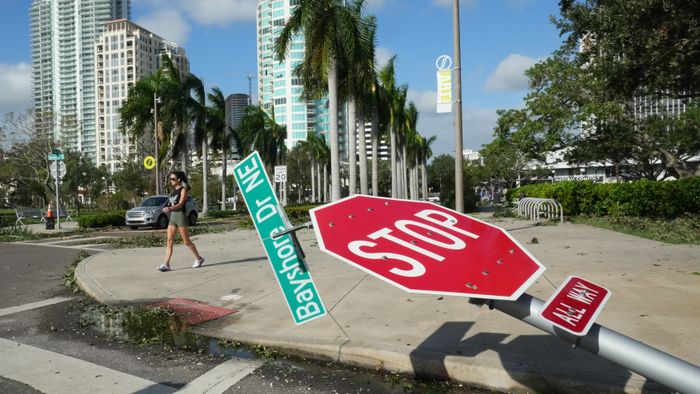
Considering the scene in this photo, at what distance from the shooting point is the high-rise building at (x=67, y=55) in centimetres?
12462

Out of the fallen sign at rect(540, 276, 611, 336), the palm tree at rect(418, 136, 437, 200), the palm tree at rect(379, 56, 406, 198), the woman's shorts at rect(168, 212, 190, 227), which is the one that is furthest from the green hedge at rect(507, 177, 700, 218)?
the palm tree at rect(418, 136, 437, 200)

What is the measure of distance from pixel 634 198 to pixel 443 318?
1674cm

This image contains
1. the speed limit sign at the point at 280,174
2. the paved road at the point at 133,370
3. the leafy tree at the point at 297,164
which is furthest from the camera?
the leafy tree at the point at 297,164

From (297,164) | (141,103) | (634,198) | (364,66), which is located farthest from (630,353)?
(297,164)

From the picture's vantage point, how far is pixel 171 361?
4.68 metres

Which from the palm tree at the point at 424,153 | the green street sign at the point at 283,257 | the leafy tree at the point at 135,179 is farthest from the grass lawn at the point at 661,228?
the leafy tree at the point at 135,179

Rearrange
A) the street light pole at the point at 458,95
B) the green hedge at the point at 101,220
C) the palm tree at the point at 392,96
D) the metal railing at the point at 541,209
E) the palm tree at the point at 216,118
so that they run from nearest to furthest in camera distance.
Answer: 1. the street light pole at the point at 458,95
2. the metal railing at the point at 541,209
3. the green hedge at the point at 101,220
4. the palm tree at the point at 392,96
5. the palm tree at the point at 216,118

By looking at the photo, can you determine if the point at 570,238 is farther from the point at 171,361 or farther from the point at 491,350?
the point at 171,361

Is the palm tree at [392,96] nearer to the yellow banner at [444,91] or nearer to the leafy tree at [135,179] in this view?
the yellow banner at [444,91]

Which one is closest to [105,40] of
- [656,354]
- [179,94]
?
[179,94]

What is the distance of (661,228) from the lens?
47.1ft

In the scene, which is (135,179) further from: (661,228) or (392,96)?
(661,228)

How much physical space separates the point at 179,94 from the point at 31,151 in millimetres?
17088

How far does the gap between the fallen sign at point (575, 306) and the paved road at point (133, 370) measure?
1.85 meters
